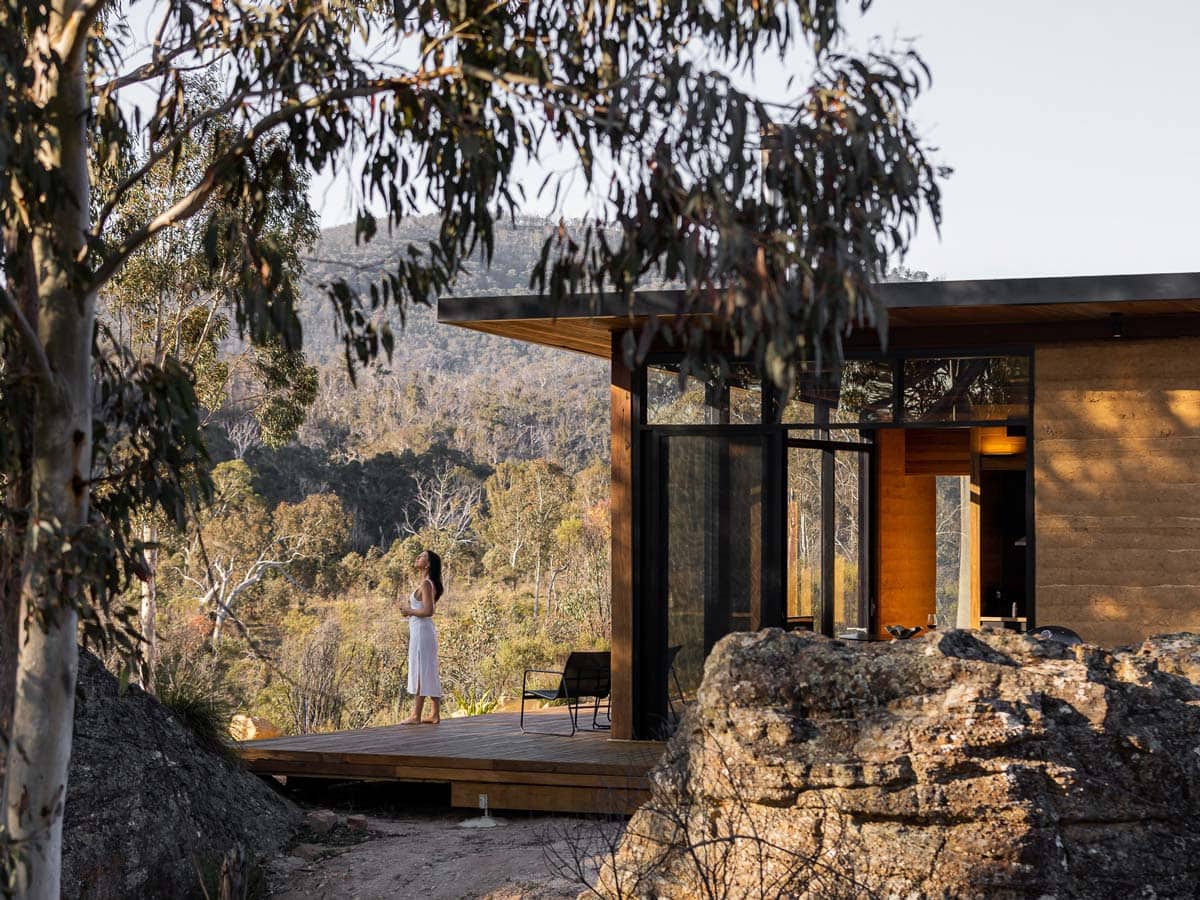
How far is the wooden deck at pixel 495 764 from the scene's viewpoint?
26.8 ft

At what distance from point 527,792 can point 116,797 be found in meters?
2.37

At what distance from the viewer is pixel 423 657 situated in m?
10.6

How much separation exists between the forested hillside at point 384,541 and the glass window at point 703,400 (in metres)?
6.48

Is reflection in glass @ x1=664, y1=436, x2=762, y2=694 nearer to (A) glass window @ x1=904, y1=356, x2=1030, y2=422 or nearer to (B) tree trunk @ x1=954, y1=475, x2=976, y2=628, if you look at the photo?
(A) glass window @ x1=904, y1=356, x2=1030, y2=422

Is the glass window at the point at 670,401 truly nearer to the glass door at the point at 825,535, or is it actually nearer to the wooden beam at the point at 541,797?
the glass door at the point at 825,535

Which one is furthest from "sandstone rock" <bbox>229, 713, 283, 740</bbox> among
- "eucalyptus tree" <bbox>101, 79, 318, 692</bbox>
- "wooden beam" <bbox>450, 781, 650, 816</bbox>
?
"wooden beam" <bbox>450, 781, 650, 816</bbox>

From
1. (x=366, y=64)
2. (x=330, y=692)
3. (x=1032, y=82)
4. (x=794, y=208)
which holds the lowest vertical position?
(x=330, y=692)

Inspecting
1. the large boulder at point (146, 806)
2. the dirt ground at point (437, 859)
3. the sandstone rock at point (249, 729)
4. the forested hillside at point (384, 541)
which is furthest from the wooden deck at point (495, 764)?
the forested hillside at point (384, 541)

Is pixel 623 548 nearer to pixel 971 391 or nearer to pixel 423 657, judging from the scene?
pixel 423 657

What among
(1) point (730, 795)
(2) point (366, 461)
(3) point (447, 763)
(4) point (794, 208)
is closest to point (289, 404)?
(3) point (447, 763)

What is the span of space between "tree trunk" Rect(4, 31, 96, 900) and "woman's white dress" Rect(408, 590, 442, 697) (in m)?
5.96

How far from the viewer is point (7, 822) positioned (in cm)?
439

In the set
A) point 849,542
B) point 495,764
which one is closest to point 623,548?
point 495,764

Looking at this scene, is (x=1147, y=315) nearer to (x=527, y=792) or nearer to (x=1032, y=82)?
(x=527, y=792)
